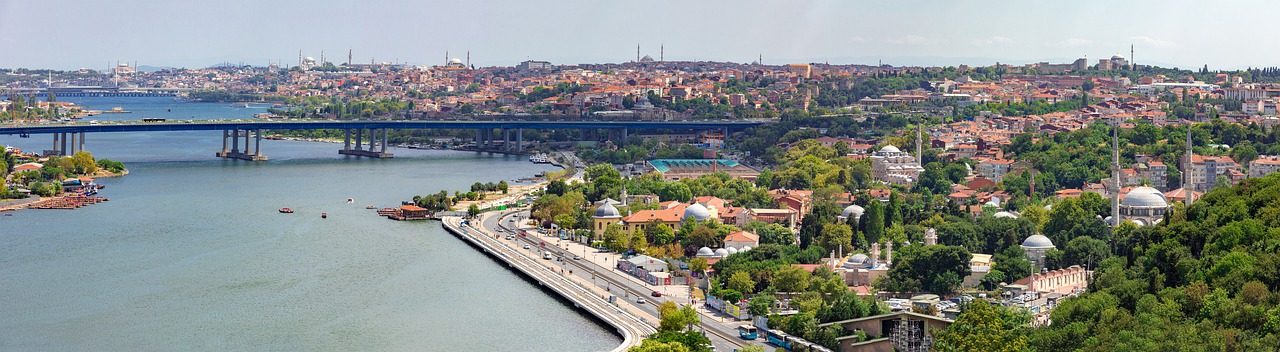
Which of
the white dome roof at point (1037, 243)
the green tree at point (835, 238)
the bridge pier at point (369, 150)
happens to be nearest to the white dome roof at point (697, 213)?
the green tree at point (835, 238)

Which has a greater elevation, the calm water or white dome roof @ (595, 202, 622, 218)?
white dome roof @ (595, 202, 622, 218)

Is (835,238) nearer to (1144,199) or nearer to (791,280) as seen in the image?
(791,280)

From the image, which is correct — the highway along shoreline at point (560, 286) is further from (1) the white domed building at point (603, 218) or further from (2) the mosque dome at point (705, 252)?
(2) the mosque dome at point (705, 252)

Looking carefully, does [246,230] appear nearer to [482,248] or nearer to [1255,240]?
[482,248]

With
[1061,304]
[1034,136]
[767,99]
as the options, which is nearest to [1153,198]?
[1061,304]

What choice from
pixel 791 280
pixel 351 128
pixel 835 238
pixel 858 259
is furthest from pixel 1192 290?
pixel 351 128

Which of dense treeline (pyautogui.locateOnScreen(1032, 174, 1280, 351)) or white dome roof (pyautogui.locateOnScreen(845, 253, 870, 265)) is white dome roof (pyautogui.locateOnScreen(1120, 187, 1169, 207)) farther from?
white dome roof (pyautogui.locateOnScreen(845, 253, 870, 265))

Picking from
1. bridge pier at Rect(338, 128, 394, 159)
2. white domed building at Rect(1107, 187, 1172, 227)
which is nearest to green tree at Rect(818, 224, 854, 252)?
white domed building at Rect(1107, 187, 1172, 227)

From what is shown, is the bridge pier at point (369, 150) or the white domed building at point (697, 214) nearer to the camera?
the white domed building at point (697, 214)
